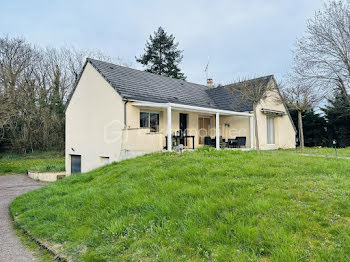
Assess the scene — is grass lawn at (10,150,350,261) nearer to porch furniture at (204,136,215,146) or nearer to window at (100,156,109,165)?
window at (100,156,109,165)

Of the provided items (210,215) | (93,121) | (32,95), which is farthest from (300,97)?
(32,95)

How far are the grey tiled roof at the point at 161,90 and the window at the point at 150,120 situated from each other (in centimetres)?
95

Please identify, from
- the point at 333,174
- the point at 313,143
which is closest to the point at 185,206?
the point at 333,174

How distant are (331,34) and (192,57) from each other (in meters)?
30.1

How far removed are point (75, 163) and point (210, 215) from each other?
15.2m

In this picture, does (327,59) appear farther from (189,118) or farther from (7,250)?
(7,250)

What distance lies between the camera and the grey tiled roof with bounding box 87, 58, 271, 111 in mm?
15547

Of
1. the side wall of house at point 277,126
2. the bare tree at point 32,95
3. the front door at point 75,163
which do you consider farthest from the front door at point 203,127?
the bare tree at point 32,95

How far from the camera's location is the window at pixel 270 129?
67.4ft

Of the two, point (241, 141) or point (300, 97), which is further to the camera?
point (241, 141)

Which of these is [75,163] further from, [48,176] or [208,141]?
[208,141]

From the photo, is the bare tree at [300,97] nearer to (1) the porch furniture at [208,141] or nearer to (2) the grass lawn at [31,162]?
(1) the porch furniture at [208,141]

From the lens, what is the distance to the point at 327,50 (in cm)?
1766

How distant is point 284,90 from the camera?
17.6 metres
